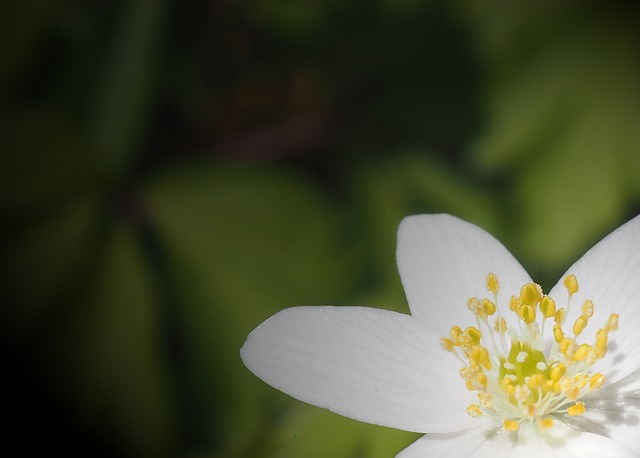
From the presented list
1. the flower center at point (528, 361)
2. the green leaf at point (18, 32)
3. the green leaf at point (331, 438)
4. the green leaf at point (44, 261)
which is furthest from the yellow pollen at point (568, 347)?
the green leaf at point (18, 32)

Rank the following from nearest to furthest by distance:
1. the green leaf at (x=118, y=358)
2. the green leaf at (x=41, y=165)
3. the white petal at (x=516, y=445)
Answer: the white petal at (x=516, y=445) → the green leaf at (x=118, y=358) → the green leaf at (x=41, y=165)

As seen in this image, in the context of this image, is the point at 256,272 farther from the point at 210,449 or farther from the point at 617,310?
the point at 617,310

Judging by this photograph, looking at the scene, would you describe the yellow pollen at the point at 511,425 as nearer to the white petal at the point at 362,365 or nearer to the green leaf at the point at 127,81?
the white petal at the point at 362,365

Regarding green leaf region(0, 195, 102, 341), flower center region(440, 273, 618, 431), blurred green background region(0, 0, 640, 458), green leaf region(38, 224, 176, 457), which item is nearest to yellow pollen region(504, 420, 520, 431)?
flower center region(440, 273, 618, 431)

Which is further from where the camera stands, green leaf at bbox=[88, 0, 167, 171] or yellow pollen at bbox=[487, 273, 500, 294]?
green leaf at bbox=[88, 0, 167, 171]

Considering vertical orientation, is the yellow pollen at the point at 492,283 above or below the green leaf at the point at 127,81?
below

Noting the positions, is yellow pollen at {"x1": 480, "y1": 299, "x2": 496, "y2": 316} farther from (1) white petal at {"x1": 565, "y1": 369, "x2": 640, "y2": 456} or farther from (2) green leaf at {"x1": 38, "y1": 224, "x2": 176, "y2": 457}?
(2) green leaf at {"x1": 38, "y1": 224, "x2": 176, "y2": 457}

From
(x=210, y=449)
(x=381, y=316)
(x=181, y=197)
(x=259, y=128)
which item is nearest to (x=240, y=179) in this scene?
(x=181, y=197)
